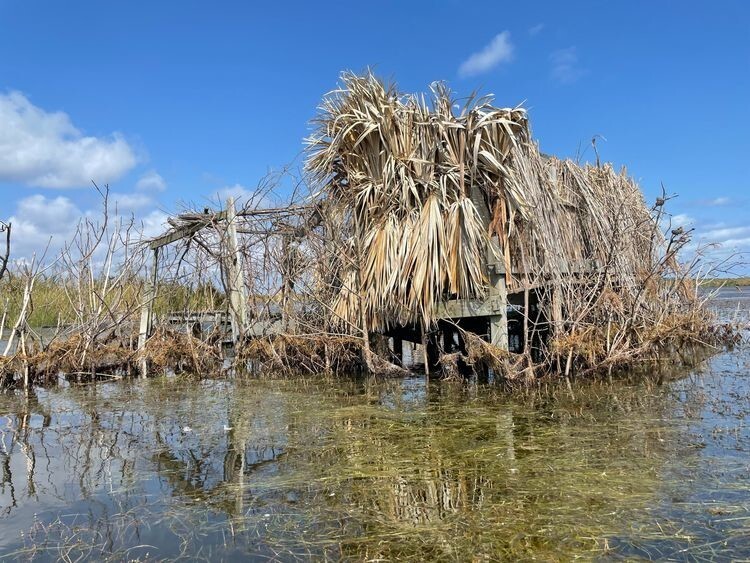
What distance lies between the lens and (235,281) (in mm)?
10391

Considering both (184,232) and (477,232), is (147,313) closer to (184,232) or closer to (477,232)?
(184,232)

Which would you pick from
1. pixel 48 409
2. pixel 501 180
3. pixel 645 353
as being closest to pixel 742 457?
pixel 645 353

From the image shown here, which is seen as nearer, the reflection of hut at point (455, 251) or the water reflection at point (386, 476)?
the water reflection at point (386, 476)

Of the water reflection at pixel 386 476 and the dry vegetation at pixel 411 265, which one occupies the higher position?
the dry vegetation at pixel 411 265

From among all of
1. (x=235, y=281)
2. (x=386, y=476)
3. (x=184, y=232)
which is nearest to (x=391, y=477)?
(x=386, y=476)

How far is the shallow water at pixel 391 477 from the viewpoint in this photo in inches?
126

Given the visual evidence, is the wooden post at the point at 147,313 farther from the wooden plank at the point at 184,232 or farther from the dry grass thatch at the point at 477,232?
the dry grass thatch at the point at 477,232

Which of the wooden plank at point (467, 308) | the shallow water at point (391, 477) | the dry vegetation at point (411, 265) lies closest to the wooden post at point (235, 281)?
the dry vegetation at point (411, 265)

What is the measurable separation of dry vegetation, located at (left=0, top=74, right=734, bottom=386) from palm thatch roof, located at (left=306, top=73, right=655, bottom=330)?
0.08 feet

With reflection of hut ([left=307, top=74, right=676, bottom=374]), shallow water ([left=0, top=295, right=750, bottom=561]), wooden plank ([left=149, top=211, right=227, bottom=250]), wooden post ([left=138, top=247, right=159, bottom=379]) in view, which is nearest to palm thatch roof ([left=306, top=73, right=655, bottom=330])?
reflection of hut ([left=307, top=74, right=676, bottom=374])

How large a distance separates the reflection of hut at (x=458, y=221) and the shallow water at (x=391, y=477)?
1552mm

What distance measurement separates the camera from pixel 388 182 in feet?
28.2

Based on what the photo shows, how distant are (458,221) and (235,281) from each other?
4184 millimetres

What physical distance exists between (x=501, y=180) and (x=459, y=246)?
1.11 metres
